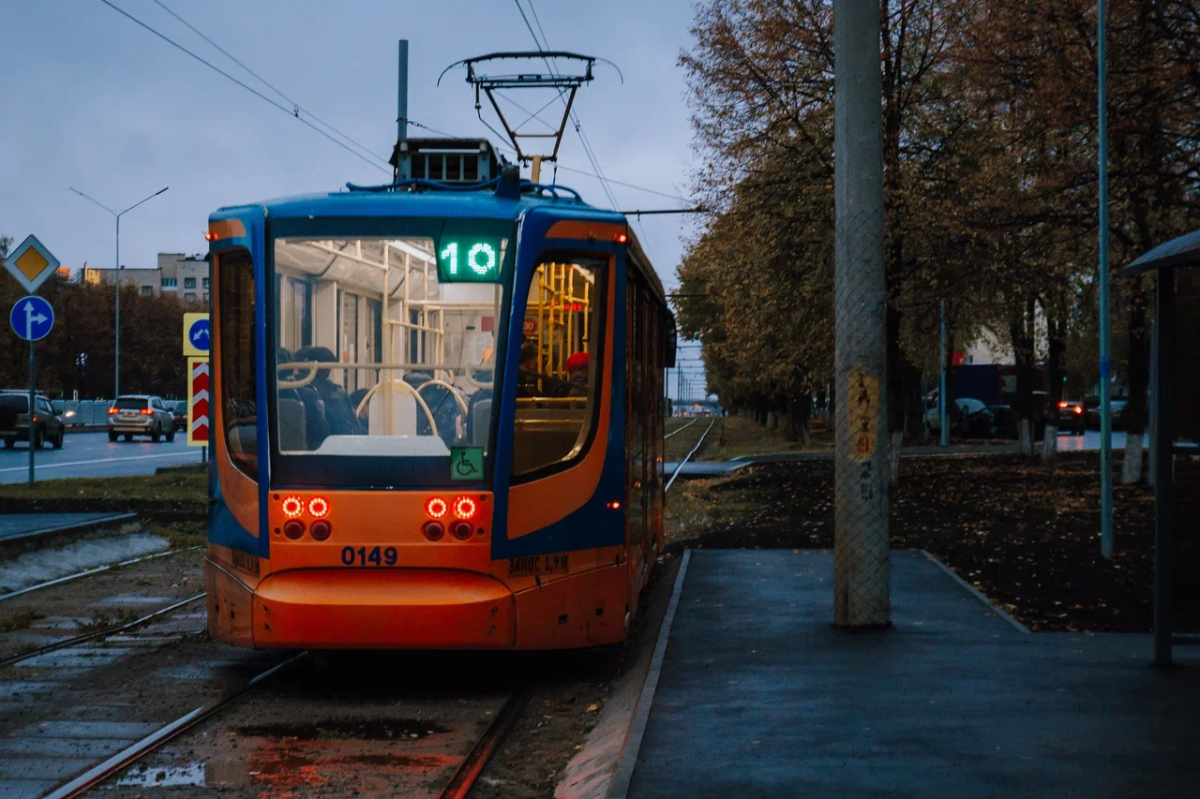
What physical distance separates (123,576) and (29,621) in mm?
3170

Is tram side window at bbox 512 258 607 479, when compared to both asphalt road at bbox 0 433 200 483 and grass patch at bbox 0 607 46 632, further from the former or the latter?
asphalt road at bbox 0 433 200 483

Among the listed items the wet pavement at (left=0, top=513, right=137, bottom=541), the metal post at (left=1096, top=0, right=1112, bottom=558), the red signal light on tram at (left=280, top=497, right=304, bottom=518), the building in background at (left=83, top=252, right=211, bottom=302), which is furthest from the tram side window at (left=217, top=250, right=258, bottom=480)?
the building in background at (left=83, top=252, right=211, bottom=302)

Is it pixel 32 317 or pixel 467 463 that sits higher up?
pixel 32 317

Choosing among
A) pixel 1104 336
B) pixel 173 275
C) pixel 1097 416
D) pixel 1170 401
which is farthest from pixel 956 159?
pixel 173 275

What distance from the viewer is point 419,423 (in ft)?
28.3

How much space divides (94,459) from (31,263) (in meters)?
15.1

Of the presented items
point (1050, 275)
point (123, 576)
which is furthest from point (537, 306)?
point (1050, 275)

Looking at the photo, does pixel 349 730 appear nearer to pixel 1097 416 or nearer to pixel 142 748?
pixel 142 748

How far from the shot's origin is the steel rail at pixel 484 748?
6487mm

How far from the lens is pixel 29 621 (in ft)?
37.2

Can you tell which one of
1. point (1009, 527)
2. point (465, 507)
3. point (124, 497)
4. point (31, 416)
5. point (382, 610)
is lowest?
point (1009, 527)

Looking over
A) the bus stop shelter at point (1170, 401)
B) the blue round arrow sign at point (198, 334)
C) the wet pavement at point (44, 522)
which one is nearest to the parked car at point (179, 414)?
the blue round arrow sign at point (198, 334)

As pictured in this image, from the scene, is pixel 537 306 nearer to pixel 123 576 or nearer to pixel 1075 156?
pixel 123 576

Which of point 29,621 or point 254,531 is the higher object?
point 254,531
